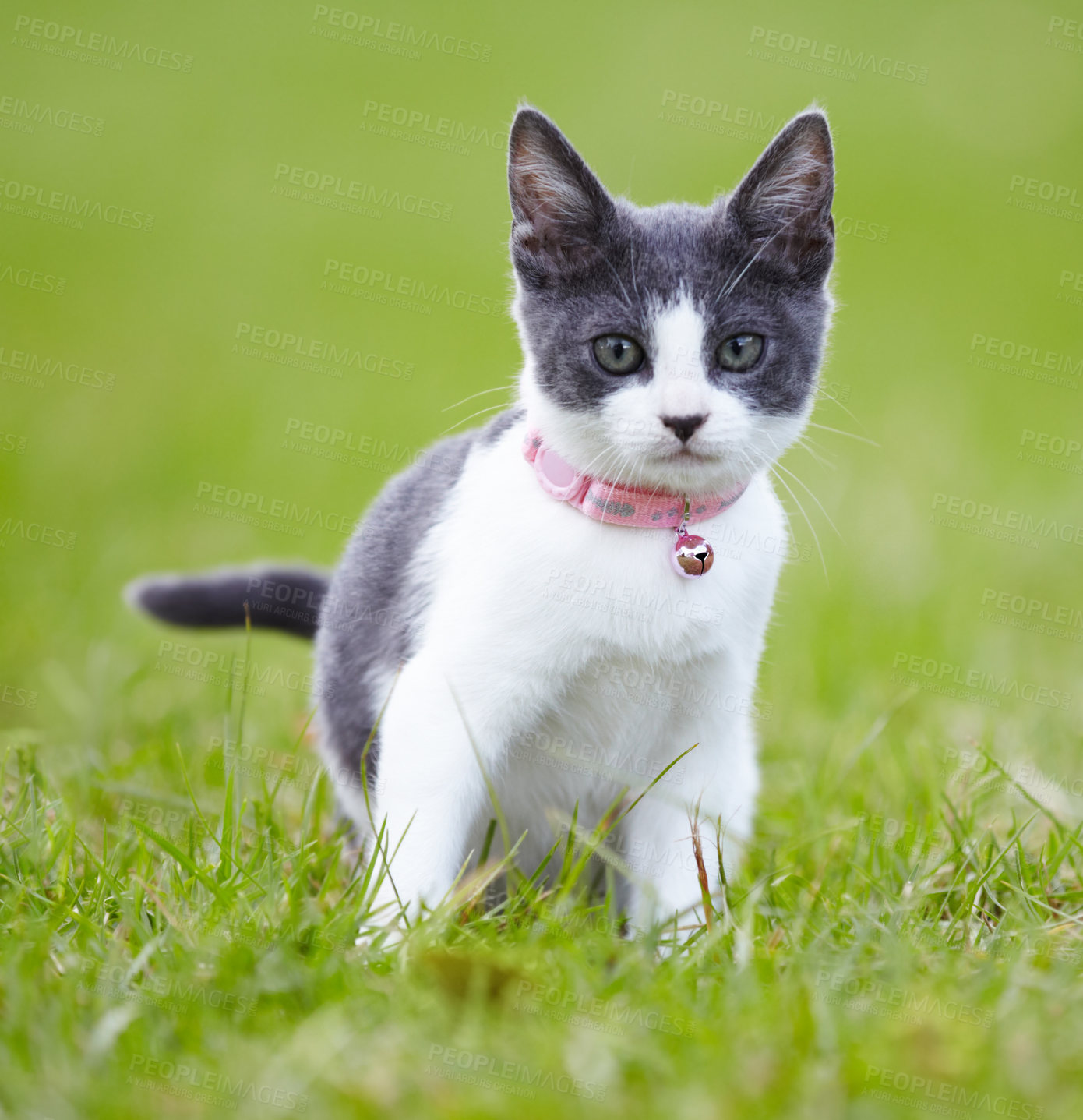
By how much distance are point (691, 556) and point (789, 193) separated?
769mm

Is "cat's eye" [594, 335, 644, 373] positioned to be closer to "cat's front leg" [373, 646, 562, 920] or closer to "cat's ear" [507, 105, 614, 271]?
"cat's ear" [507, 105, 614, 271]

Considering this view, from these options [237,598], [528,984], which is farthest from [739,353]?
[237,598]

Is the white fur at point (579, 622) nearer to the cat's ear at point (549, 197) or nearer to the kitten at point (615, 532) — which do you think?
the kitten at point (615, 532)

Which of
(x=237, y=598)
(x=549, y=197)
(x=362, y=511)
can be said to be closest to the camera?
(x=549, y=197)

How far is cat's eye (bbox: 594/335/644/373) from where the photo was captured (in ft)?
7.09

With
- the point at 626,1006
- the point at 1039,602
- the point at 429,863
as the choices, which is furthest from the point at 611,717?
the point at 1039,602

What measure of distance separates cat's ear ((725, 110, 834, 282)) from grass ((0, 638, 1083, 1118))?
121cm

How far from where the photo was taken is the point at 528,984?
1737 mm

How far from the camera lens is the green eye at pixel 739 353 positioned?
2188mm

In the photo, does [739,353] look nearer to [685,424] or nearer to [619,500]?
[685,424]

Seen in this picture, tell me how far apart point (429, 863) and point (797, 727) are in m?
1.78

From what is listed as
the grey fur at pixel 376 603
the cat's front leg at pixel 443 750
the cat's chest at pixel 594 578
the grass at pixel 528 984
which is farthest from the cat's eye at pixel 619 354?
the grass at pixel 528 984

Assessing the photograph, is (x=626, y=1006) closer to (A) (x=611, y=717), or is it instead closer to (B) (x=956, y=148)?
A: (A) (x=611, y=717)

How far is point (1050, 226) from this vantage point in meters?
7.84
